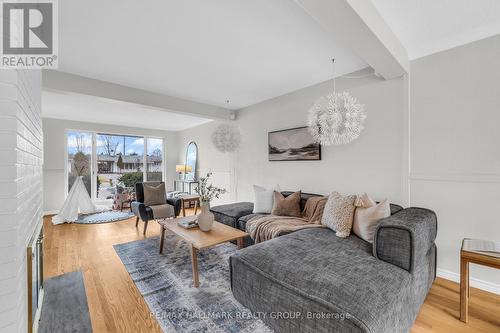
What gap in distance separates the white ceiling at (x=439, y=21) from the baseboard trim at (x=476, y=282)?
90.5 inches

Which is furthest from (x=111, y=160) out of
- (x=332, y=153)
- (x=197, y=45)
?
(x=332, y=153)

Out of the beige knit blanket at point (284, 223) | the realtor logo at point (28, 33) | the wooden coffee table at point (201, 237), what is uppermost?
the realtor logo at point (28, 33)

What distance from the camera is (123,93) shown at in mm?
3309

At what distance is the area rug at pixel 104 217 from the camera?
4.55 m

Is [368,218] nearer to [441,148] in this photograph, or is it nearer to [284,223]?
[284,223]

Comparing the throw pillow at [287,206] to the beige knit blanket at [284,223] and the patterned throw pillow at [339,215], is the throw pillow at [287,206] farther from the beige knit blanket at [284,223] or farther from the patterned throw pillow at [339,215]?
the patterned throw pillow at [339,215]

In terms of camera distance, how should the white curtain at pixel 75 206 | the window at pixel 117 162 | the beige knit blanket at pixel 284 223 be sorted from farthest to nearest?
the window at pixel 117 162
the white curtain at pixel 75 206
the beige knit blanket at pixel 284 223

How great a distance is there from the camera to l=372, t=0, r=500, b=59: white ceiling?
5.61 ft

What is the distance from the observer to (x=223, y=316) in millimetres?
1711

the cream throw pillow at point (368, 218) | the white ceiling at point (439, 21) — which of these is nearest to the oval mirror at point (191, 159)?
the cream throw pillow at point (368, 218)

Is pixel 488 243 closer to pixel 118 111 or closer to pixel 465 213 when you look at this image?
pixel 465 213

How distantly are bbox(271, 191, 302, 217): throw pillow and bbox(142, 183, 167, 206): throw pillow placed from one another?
2228 mm

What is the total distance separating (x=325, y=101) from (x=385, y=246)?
1.60 metres

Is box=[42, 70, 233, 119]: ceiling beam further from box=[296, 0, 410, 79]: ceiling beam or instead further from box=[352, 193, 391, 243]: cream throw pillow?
box=[352, 193, 391, 243]: cream throw pillow
